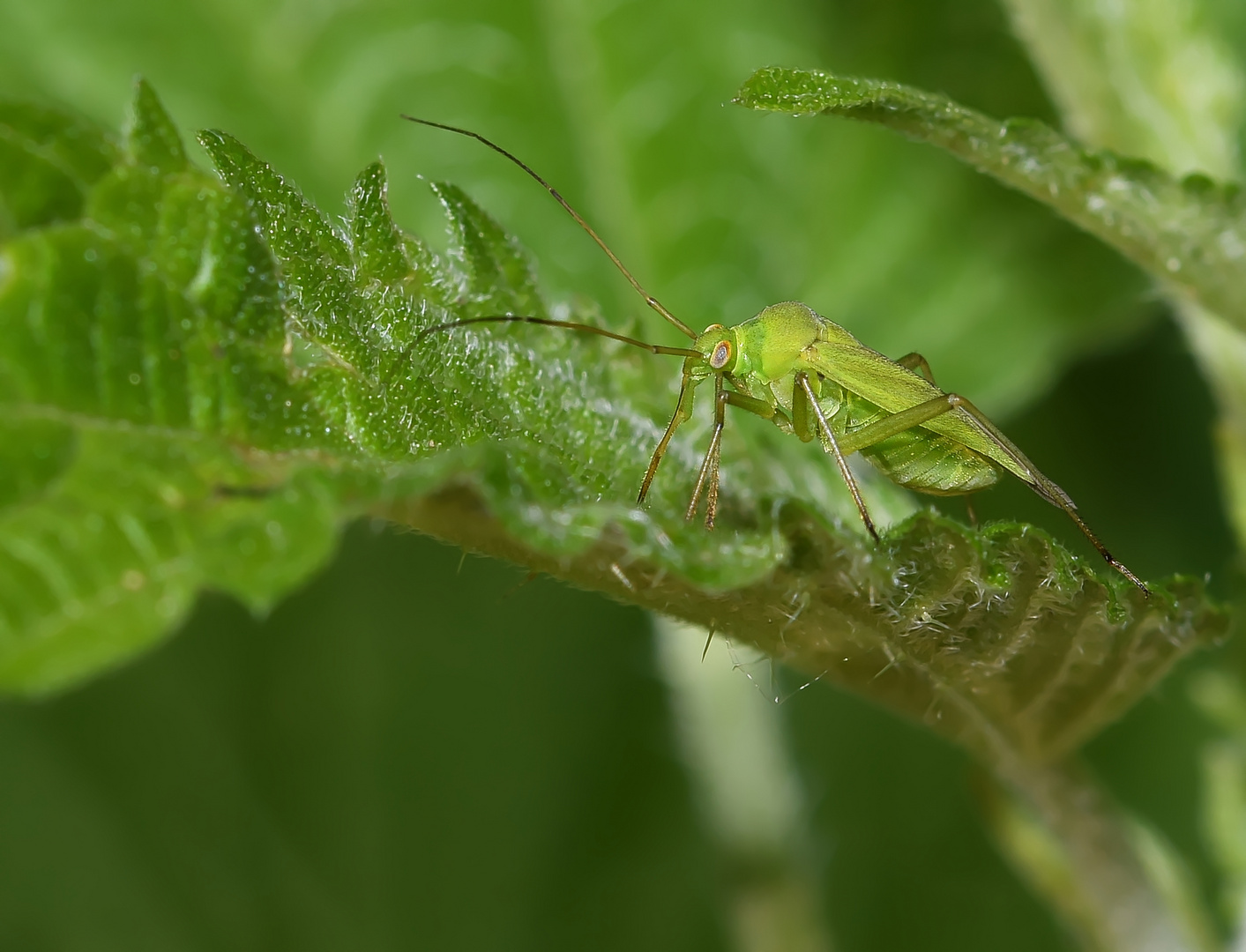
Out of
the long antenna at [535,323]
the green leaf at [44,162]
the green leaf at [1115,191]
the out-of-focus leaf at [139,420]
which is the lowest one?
the out-of-focus leaf at [139,420]

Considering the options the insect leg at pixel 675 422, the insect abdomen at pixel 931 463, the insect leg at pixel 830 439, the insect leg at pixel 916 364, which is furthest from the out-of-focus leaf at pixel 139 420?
the insect leg at pixel 916 364

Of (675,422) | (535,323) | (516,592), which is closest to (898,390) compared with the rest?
(675,422)

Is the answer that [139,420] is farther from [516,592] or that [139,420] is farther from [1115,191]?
[516,592]

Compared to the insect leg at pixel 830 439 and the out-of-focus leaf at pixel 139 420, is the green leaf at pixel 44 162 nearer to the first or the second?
the out-of-focus leaf at pixel 139 420

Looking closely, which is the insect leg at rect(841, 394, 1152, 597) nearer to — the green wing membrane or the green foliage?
the green wing membrane

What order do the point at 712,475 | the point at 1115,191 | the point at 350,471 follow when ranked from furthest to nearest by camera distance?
1. the point at 712,475
2. the point at 1115,191
3. the point at 350,471

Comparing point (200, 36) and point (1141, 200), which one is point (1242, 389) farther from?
point (200, 36)

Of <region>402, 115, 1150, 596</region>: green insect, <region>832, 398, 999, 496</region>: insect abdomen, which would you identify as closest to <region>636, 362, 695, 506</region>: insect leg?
<region>402, 115, 1150, 596</region>: green insect
